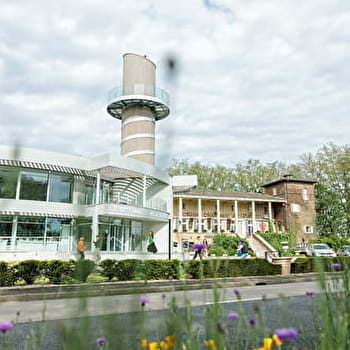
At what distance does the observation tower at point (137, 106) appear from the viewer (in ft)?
104

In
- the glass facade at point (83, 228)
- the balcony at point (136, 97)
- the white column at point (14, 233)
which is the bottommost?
the glass facade at point (83, 228)

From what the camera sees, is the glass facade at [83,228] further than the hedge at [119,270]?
No

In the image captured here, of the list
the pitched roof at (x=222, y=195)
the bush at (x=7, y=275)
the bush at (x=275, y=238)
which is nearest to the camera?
the bush at (x=7, y=275)

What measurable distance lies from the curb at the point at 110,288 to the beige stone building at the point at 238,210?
79.5ft

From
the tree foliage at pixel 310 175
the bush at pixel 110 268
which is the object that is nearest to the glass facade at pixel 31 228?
the bush at pixel 110 268

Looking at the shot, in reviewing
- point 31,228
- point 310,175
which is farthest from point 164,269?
point 310,175

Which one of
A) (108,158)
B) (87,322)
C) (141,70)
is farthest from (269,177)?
(87,322)

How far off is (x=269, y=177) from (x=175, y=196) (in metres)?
18.6

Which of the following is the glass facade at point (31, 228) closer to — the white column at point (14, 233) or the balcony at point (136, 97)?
the white column at point (14, 233)

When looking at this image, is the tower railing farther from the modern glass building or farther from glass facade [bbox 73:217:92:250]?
glass facade [bbox 73:217:92:250]

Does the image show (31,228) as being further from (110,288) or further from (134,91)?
(110,288)

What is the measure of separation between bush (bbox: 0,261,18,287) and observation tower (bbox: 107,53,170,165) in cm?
2009

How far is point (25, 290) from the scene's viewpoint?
985 cm

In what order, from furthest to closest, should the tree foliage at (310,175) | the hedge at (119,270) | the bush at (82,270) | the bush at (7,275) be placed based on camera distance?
the tree foliage at (310,175), the hedge at (119,270), the bush at (7,275), the bush at (82,270)
